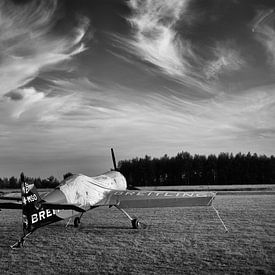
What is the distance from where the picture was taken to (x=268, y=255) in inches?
297

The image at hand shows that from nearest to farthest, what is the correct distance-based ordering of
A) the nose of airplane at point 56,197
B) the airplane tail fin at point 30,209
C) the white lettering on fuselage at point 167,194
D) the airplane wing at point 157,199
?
the airplane tail fin at point 30,209 < the nose of airplane at point 56,197 < the airplane wing at point 157,199 < the white lettering on fuselage at point 167,194

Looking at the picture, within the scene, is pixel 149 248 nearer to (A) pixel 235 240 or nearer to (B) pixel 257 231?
(A) pixel 235 240

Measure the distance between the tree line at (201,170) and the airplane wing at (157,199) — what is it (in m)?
68.6

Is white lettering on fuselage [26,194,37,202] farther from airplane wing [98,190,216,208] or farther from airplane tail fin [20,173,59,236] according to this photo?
airplane wing [98,190,216,208]

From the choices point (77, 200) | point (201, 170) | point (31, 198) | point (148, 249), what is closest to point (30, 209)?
point (31, 198)

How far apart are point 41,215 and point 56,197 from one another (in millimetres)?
1089

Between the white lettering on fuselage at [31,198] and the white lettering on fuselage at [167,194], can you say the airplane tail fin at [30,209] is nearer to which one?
the white lettering on fuselage at [31,198]

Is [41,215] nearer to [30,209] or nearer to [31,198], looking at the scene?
[30,209]

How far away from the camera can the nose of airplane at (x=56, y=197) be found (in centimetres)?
1007

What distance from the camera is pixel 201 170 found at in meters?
89.4

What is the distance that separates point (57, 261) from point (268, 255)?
5.16m

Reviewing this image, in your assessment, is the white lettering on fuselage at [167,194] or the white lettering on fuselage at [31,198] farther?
the white lettering on fuselage at [167,194]

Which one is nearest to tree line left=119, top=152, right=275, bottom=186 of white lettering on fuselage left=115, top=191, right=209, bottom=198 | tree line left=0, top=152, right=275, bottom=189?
tree line left=0, top=152, right=275, bottom=189

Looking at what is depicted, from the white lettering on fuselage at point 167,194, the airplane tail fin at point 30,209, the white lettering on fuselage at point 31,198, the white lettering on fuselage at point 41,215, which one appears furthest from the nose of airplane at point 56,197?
the white lettering on fuselage at point 167,194
